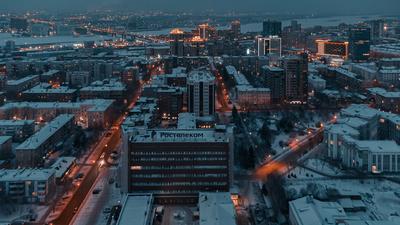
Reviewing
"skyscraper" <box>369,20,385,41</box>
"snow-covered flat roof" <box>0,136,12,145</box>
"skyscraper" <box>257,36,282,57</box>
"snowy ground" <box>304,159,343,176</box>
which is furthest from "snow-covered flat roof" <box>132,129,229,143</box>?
"skyscraper" <box>369,20,385,41</box>

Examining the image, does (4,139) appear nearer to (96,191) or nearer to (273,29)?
(96,191)

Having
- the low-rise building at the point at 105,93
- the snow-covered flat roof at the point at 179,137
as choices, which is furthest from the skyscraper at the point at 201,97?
the snow-covered flat roof at the point at 179,137

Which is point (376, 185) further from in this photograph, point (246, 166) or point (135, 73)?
point (135, 73)

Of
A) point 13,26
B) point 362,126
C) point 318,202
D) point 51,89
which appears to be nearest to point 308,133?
point 362,126

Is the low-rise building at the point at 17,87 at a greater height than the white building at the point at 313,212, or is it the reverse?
the low-rise building at the point at 17,87

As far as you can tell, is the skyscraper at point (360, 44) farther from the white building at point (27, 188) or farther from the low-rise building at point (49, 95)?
the white building at point (27, 188)

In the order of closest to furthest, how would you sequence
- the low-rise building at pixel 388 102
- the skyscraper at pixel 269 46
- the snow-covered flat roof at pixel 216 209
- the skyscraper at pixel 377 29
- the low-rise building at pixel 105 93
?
1. the snow-covered flat roof at pixel 216 209
2. the low-rise building at pixel 388 102
3. the low-rise building at pixel 105 93
4. the skyscraper at pixel 269 46
5. the skyscraper at pixel 377 29
